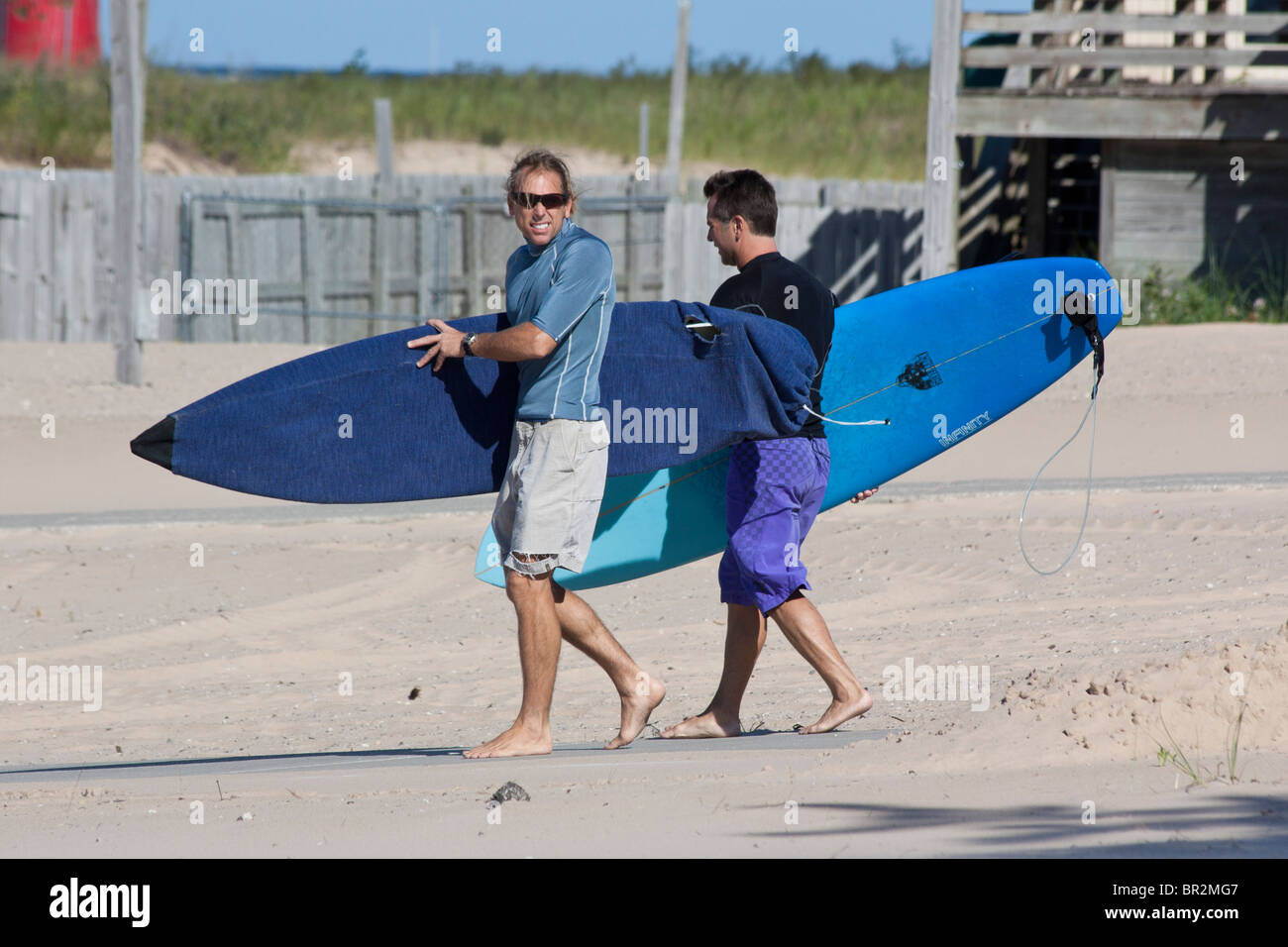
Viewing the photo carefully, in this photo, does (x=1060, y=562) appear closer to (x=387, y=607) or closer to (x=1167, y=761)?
(x=387, y=607)

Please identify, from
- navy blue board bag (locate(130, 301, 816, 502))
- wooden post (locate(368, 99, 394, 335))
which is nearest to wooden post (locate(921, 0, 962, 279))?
wooden post (locate(368, 99, 394, 335))

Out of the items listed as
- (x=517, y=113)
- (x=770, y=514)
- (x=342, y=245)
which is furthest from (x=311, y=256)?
(x=517, y=113)

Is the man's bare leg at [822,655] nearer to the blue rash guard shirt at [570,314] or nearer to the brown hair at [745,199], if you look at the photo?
the blue rash guard shirt at [570,314]

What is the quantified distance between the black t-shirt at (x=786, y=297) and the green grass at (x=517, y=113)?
651 inches

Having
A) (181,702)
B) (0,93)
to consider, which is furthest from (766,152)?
(181,702)

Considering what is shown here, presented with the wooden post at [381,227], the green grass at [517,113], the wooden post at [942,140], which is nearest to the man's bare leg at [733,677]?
the wooden post at [942,140]

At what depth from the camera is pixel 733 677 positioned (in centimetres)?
459

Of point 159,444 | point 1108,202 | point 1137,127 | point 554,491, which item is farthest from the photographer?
point 1108,202

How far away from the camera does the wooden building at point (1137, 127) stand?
1284 centimetres

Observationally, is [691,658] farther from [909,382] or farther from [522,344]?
[522,344]

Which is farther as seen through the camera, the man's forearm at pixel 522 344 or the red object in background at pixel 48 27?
the red object in background at pixel 48 27

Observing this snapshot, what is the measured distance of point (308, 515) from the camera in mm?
8195

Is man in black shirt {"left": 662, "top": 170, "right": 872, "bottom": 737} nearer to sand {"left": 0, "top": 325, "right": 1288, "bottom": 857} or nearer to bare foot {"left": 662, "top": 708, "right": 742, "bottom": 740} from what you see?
bare foot {"left": 662, "top": 708, "right": 742, "bottom": 740}

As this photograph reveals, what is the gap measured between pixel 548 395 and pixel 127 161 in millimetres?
7790
